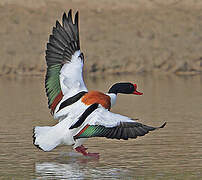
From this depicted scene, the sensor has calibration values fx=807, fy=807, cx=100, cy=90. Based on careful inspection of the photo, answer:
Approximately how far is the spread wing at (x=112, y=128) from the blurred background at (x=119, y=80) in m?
0.40

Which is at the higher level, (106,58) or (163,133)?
(106,58)

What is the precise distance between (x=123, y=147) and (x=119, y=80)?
996cm

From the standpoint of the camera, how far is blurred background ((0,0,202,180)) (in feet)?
29.5

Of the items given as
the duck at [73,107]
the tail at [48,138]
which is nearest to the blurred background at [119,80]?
the tail at [48,138]

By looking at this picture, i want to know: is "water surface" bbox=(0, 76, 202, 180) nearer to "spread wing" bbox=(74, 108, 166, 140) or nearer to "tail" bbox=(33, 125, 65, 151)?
"tail" bbox=(33, 125, 65, 151)

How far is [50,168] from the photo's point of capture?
886 cm

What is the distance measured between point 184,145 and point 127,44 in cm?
1365

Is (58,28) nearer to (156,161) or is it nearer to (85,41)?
(156,161)

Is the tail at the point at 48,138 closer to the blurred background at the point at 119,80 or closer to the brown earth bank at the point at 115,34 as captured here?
the blurred background at the point at 119,80

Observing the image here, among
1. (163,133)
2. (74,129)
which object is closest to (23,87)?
(163,133)

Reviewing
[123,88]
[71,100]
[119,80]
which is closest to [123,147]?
[123,88]

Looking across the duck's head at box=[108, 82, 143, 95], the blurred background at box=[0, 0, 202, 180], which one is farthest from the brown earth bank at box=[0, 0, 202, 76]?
the duck's head at box=[108, 82, 143, 95]

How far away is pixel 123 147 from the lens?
398 inches

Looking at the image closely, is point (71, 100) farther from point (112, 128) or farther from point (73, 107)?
point (112, 128)
